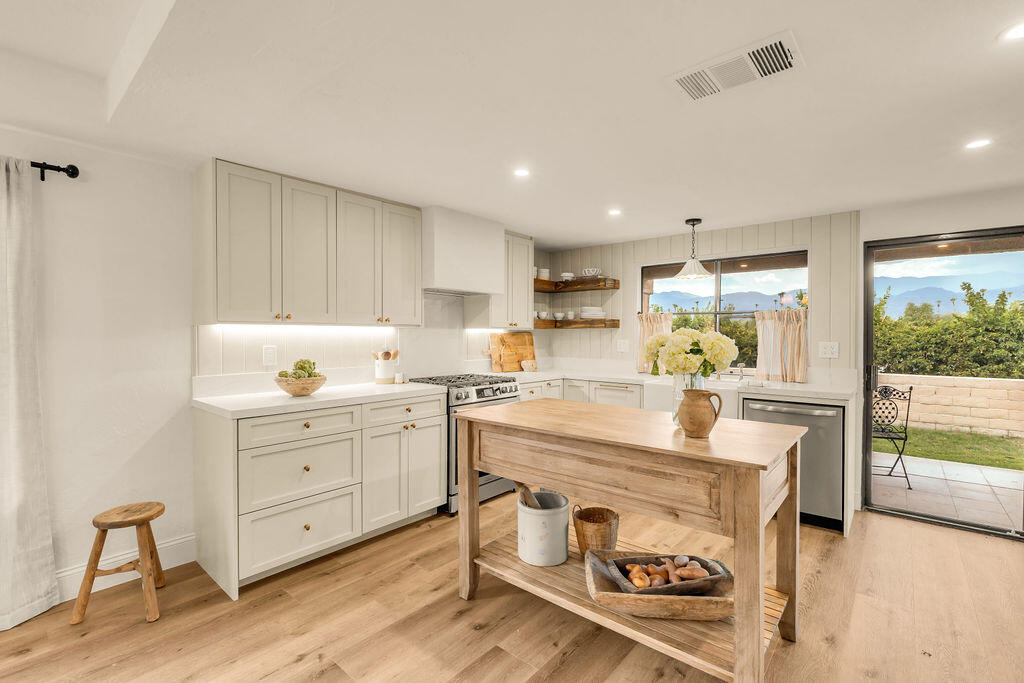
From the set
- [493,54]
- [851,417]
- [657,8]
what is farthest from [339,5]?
[851,417]

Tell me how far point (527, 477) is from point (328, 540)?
5.00 feet

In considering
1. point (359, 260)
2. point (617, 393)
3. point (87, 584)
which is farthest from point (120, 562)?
point (617, 393)

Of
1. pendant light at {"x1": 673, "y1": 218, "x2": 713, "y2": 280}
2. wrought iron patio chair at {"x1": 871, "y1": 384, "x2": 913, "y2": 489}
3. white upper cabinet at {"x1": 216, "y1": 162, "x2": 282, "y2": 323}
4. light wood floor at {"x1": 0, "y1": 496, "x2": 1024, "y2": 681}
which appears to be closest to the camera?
light wood floor at {"x1": 0, "y1": 496, "x2": 1024, "y2": 681}

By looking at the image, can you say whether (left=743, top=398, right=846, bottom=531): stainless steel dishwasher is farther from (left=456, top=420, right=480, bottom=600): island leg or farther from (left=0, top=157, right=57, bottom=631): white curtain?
(left=0, top=157, right=57, bottom=631): white curtain

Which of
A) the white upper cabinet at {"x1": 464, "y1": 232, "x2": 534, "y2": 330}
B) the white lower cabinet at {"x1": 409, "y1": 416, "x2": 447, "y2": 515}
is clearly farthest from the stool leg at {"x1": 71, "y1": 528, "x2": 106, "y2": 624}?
the white upper cabinet at {"x1": 464, "y1": 232, "x2": 534, "y2": 330}

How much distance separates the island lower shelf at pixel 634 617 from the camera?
1658 mm

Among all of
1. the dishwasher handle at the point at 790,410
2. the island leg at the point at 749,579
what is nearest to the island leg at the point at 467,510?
the island leg at the point at 749,579

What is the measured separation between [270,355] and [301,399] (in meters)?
0.61

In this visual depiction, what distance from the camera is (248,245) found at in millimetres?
2863

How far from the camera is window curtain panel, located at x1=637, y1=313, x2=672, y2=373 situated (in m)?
4.94

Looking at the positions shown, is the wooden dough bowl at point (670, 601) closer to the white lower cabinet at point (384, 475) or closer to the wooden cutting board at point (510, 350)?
the white lower cabinet at point (384, 475)

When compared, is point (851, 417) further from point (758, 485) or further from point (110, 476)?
point (110, 476)

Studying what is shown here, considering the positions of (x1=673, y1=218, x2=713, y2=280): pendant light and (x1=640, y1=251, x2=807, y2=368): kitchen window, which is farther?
(x1=640, y1=251, x2=807, y2=368): kitchen window

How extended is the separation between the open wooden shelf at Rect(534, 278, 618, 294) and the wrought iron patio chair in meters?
2.52
